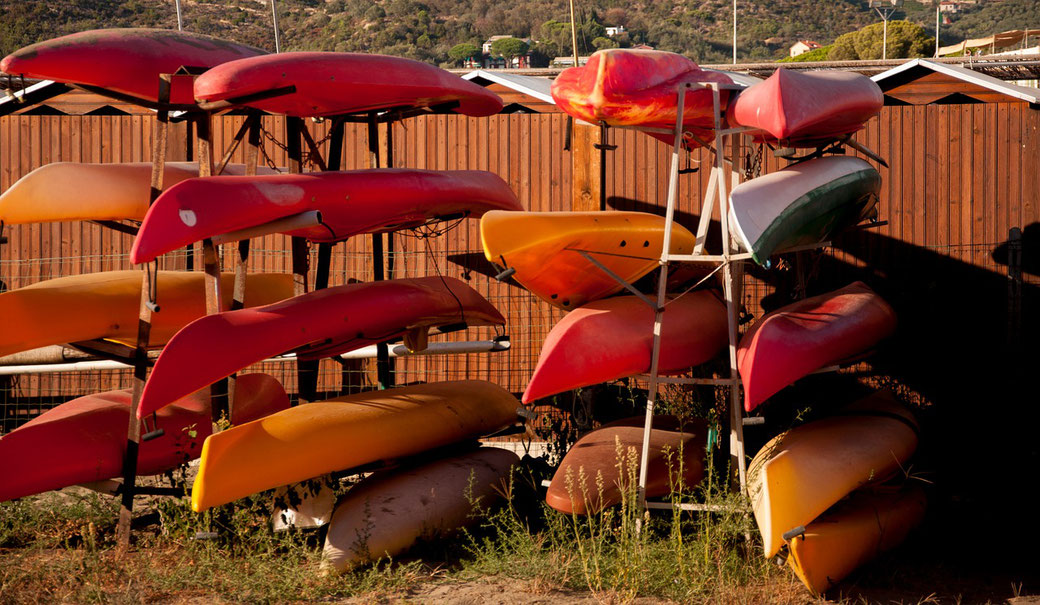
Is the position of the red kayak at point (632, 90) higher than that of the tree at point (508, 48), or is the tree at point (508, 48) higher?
the tree at point (508, 48)

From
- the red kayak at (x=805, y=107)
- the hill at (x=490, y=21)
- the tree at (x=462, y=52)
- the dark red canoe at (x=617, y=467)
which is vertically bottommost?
the dark red canoe at (x=617, y=467)

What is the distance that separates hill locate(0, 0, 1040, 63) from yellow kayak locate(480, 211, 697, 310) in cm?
2834

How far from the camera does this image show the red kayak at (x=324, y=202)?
16.2ft

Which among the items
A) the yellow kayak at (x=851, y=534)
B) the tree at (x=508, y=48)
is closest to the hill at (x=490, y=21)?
the tree at (x=508, y=48)

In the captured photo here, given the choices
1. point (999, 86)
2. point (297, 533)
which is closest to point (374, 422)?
point (297, 533)

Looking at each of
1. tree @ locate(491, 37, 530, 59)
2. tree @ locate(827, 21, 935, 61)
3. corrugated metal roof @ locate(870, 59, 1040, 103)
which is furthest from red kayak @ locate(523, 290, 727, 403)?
tree @ locate(491, 37, 530, 59)

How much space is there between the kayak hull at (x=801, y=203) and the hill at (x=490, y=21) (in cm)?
2886

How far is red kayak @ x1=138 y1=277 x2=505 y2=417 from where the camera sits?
199 inches

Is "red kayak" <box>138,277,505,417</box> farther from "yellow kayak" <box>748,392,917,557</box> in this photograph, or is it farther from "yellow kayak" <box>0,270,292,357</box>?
"yellow kayak" <box>748,392,917,557</box>

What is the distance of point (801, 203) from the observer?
5.20 m

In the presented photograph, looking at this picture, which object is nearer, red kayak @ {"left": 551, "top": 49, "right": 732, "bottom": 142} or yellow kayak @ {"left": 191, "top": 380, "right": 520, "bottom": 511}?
yellow kayak @ {"left": 191, "top": 380, "right": 520, "bottom": 511}

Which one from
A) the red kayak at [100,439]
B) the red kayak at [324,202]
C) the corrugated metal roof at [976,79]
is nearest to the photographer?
the red kayak at [324,202]

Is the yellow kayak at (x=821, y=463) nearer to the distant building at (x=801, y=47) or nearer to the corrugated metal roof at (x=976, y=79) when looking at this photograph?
the corrugated metal roof at (x=976, y=79)

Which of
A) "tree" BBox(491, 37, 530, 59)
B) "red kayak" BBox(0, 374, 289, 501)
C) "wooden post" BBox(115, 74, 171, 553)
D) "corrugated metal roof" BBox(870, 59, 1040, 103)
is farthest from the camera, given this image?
"tree" BBox(491, 37, 530, 59)
